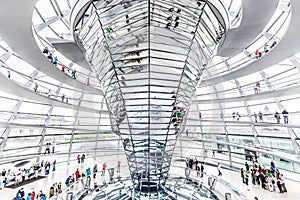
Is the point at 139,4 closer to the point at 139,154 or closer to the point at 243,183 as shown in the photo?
the point at 139,154

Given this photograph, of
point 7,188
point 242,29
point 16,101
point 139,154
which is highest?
point 242,29

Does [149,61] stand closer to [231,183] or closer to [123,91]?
[123,91]

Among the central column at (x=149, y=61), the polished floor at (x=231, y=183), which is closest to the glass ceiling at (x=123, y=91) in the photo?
the central column at (x=149, y=61)

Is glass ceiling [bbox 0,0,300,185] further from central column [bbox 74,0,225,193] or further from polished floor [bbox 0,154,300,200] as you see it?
polished floor [bbox 0,154,300,200]

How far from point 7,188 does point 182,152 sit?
9.28m

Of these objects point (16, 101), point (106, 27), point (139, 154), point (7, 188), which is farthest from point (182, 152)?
point (16, 101)

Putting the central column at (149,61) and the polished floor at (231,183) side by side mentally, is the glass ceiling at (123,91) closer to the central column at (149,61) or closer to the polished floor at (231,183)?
the central column at (149,61)

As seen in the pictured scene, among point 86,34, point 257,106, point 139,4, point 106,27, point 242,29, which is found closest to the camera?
point 139,4

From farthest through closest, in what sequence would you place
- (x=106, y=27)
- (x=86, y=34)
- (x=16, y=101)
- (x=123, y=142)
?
1. (x=16, y=101)
2. (x=123, y=142)
3. (x=86, y=34)
4. (x=106, y=27)

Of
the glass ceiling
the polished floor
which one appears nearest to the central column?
the glass ceiling

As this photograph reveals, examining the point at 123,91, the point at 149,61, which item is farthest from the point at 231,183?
the point at 149,61

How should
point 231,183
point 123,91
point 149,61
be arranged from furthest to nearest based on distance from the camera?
point 231,183 < point 123,91 < point 149,61

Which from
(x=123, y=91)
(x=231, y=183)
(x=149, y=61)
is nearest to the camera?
(x=149, y=61)

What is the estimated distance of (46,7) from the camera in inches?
420
